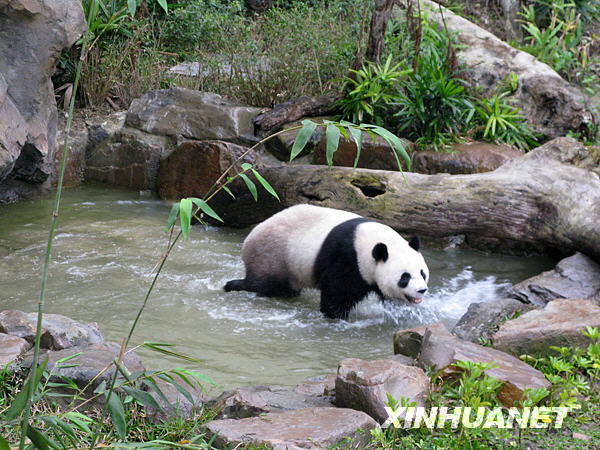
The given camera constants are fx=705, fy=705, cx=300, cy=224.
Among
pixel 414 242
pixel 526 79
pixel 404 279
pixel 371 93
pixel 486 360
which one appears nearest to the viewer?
pixel 486 360

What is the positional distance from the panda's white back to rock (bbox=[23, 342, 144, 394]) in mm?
2109

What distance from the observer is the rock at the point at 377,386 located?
309 cm

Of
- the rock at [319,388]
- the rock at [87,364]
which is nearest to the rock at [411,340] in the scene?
the rock at [319,388]

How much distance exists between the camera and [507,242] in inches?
282

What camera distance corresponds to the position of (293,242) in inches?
222

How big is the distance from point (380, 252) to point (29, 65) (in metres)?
4.02

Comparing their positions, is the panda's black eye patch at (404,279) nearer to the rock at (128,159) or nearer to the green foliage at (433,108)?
the green foliage at (433,108)

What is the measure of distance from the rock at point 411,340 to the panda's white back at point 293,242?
151cm

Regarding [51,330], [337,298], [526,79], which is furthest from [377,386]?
[526,79]

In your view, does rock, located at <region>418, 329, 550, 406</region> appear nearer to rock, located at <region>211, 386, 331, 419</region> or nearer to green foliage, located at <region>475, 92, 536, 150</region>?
rock, located at <region>211, 386, 331, 419</region>

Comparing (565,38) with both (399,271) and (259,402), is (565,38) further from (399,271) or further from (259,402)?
(259,402)

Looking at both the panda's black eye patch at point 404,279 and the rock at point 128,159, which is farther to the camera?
the rock at point 128,159

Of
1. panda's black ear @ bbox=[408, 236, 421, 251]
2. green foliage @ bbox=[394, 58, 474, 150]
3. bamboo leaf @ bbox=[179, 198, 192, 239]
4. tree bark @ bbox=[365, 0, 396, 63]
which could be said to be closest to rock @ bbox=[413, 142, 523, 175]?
green foliage @ bbox=[394, 58, 474, 150]

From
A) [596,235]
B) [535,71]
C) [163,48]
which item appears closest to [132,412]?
[596,235]
